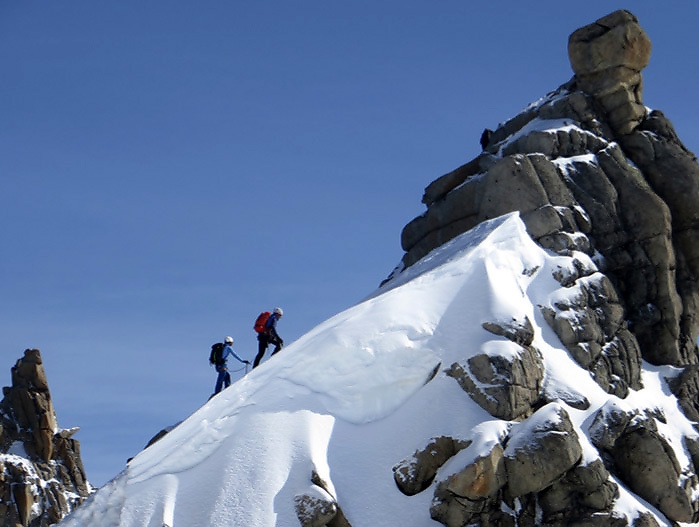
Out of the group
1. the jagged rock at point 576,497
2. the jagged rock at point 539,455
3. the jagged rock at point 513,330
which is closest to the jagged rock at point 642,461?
the jagged rock at point 576,497

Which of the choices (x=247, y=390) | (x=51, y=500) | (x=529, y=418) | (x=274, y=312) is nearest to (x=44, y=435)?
(x=51, y=500)

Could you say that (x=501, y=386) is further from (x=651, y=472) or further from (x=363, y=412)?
(x=651, y=472)

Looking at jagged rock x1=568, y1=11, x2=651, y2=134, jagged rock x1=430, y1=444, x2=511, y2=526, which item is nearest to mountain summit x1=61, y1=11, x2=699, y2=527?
jagged rock x1=430, y1=444, x2=511, y2=526

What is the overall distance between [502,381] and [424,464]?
150 inches

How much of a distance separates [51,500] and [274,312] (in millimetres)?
37201

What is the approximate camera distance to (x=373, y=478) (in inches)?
1096

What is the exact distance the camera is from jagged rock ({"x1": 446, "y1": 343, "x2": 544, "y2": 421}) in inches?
1156

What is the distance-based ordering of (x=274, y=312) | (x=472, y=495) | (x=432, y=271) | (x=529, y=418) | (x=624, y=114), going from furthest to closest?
(x=624, y=114)
(x=274, y=312)
(x=432, y=271)
(x=529, y=418)
(x=472, y=495)

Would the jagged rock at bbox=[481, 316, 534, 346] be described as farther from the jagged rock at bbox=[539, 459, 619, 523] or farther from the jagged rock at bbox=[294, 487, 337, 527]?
the jagged rock at bbox=[294, 487, 337, 527]

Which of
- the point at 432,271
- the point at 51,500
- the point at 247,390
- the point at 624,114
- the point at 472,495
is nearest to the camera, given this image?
the point at 472,495

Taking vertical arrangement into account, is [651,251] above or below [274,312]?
below

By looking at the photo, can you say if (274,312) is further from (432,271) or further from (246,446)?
(246,446)

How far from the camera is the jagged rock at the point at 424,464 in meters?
27.5

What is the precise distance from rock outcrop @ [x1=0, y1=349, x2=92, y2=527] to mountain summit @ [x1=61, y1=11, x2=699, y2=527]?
37604 mm
